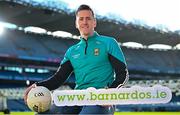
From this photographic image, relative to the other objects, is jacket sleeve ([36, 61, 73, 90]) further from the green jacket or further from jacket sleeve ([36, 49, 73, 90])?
the green jacket

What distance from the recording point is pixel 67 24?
50906 millimetres

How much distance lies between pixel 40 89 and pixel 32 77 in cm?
4580

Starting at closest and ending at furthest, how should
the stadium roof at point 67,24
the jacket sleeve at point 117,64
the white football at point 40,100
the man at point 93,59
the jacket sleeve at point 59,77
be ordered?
the white football at point 40,100 < the jacket sleeve at point 117,64 < the man at point 93,59 < the jacket sleeve at point 59,77 < the stadium roof at point 67,24

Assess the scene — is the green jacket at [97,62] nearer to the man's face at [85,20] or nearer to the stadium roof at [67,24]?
the man's face at [85,20]

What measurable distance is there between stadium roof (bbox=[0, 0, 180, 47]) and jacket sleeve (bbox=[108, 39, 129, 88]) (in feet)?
127

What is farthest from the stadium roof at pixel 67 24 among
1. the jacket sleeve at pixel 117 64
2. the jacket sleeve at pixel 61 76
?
the jacket sleeve at pixel 117 64

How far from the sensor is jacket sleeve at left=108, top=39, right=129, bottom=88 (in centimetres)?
367

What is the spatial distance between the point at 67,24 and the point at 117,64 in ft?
155

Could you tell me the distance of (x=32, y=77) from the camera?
160 ft

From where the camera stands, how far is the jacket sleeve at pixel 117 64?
367 cm

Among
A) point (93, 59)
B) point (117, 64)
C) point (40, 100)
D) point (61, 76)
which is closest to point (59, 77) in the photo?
point (61, 76)

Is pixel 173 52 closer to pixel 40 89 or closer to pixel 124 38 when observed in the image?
pixel 124 38

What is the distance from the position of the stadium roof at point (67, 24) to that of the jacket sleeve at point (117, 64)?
1524 inches

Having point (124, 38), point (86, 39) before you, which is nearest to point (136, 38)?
point (124, 38)
